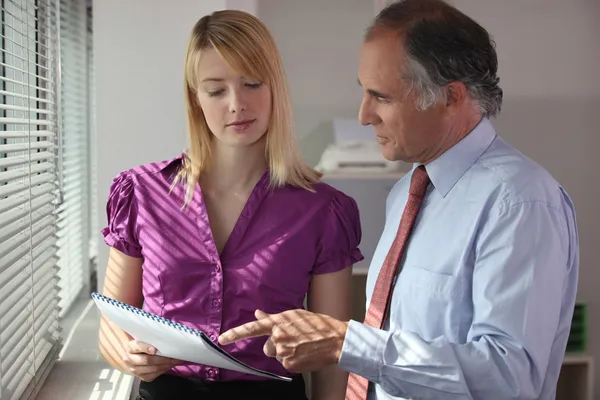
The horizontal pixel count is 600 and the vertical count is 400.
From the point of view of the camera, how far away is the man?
1126mm

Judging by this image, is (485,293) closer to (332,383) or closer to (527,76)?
(332,383)

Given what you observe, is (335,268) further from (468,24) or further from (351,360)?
(468,24)

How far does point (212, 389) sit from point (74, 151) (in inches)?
67.1

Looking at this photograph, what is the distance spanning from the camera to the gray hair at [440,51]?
125 cm

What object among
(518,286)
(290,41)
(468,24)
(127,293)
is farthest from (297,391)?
(290,41)

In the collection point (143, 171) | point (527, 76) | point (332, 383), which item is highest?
point (527, 76)

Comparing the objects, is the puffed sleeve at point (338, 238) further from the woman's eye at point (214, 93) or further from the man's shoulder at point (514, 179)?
the man's shoulder at point (514, 179)

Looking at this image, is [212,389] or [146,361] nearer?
[146,361]

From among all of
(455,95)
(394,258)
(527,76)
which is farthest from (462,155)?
(527,76)

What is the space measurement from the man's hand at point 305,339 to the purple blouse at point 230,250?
0.43 m

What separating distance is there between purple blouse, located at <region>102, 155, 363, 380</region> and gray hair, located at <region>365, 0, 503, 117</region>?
55 centimetres

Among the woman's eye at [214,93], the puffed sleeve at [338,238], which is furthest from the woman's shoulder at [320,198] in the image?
the woman's eye at [214,93]

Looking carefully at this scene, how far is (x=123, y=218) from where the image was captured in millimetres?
1756

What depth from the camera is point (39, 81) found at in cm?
227
